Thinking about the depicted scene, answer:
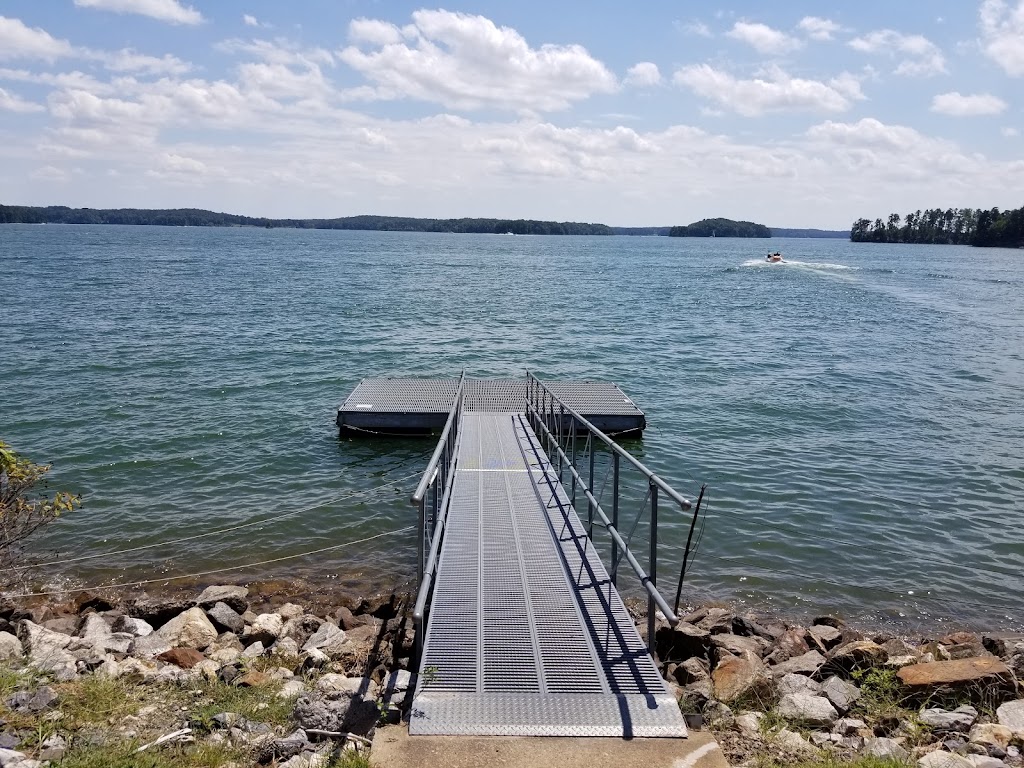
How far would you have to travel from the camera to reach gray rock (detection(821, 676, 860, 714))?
259 inches

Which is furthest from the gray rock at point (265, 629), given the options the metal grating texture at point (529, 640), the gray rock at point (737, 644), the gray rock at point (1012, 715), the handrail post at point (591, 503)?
the gray rock at point (1012, 715)

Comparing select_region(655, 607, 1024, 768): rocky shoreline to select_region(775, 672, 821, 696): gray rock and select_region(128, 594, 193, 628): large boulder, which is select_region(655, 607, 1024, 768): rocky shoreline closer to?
select_region(775, 672, 821, 696): gray rock

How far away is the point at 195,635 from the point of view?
8.39m

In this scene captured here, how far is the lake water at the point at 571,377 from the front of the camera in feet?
→ 38.7

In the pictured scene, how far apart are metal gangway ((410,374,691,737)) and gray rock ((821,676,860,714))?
1.92 m

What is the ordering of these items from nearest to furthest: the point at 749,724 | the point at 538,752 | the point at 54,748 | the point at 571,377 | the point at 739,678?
the point at 538,752 → the point at 54,748 → the point at 749,724 → the point at 739,678 → the point at 571,377

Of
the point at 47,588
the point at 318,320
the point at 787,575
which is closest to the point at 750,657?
the point at 787,575

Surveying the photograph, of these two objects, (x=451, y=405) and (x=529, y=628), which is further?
(x=451, y=405)

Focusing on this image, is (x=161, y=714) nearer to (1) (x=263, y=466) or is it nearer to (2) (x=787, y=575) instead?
(2) (x=787, y=575)

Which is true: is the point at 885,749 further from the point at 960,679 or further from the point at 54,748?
the point at 54,748

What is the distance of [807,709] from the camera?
632 centimetres

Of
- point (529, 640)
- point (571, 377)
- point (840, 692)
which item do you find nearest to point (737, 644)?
point (840, 692)

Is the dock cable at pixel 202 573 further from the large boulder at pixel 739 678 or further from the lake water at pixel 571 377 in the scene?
the large boulder at pixel 739 678

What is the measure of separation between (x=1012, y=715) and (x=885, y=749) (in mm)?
1440
